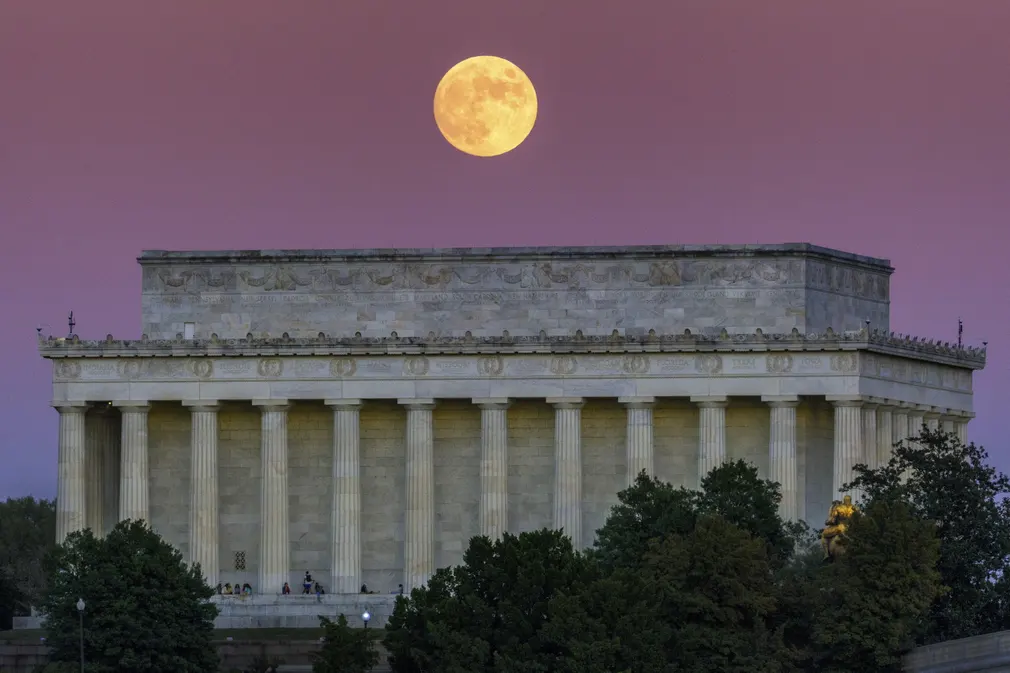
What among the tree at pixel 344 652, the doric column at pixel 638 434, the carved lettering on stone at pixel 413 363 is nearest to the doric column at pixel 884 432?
the doric column at pixel 638 434

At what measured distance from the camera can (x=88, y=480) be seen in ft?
511

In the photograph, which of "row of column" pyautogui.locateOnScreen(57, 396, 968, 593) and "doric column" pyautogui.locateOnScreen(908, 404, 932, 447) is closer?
"row of column" pyautogui.locateOnScreen(57, 396, 968, 593)

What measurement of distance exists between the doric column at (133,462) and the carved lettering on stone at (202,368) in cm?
298

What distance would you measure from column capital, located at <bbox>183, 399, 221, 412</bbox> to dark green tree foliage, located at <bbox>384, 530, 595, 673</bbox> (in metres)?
33.7

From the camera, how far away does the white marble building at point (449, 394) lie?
496ft

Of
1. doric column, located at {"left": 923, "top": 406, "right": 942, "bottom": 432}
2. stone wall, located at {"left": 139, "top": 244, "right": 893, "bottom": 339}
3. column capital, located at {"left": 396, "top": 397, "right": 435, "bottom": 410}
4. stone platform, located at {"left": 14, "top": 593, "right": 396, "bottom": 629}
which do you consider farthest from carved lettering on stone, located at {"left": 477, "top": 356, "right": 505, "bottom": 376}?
doric column, located at {"left": 923, "top": 406, "right": 942, "bottom": 432}

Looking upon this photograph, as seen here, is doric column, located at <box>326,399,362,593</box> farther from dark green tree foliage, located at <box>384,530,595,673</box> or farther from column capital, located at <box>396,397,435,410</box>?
dark green tree foliage, located at <box>384,530,595,673</box>

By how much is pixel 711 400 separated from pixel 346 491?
17.9 metres

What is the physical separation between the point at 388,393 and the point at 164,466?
1258 centimetres

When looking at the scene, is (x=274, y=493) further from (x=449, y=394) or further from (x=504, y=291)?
(x=504, y=291)

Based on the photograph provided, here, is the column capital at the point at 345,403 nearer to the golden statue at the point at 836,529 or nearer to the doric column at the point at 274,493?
the doric column at the point at 274,493

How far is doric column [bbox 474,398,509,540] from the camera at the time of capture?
15200cm

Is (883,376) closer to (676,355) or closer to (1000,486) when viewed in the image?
(676,355)

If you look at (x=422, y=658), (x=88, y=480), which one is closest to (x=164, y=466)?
(x=88, y=480)
